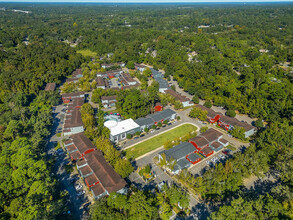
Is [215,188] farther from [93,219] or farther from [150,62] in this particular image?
[150,62]

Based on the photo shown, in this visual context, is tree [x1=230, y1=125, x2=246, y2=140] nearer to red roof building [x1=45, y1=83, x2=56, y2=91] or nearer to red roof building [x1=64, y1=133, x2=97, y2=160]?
red roof building [x1=64, y1=133, x2=97, y2=160]

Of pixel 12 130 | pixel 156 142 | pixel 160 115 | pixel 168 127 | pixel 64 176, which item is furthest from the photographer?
pixel 160 115

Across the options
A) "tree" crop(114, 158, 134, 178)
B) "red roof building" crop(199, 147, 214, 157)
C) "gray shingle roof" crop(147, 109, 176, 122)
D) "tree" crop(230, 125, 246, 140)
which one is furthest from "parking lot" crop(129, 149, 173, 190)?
"tree" crop(230, 125, 246, 140)

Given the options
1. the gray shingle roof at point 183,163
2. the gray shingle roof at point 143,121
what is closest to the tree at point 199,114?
the gray shingle roof at point 143,121

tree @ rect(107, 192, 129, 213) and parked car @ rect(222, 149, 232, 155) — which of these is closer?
tree @ rect(107, 192, 129, 213)

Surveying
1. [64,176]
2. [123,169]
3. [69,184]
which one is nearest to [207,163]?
[123,169]

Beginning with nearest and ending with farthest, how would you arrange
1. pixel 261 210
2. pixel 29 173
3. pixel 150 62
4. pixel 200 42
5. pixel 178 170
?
pixel 261 210
pixel 29 173
pixel 178 170
pixel 150 62
pixel 200 42

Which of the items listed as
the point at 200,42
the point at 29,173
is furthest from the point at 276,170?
the point at 200,42

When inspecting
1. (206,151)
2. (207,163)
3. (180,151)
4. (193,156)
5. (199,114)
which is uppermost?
(199,114)

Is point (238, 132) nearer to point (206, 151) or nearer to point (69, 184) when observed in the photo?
point (206, 151)
